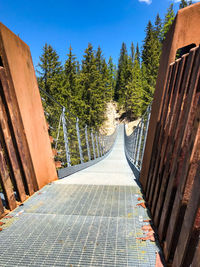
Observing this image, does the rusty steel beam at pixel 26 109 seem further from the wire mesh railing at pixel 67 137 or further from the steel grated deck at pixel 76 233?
the steel grated deck at pixel 76 233

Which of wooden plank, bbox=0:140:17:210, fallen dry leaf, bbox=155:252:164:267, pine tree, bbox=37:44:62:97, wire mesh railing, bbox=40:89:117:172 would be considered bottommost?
wire mesh railing, bbox=40:89:117:172

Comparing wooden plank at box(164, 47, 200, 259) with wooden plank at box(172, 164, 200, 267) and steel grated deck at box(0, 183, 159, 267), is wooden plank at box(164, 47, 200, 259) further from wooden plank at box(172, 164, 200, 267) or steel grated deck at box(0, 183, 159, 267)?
steel grated deck at box(0, 183, 159, 267)

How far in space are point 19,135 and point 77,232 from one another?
1.32 metres

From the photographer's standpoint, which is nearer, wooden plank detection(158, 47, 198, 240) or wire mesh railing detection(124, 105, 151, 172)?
wooden plank detection(158, 47, 198, 240)

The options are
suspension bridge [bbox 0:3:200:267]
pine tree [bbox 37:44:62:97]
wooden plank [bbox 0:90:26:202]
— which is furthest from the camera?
pine tree [bbox 37:44:62:97]

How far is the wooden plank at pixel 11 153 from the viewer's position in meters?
1.96

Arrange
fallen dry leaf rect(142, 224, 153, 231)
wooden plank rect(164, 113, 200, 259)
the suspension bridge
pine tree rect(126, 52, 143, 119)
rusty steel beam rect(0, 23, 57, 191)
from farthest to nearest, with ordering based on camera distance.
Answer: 1. pine tree rect(126, 52, 143, 119)
2. rusty steel beam rect(0, 23, 57, 191)
3. fallen dry leaf rect(142, 224, 153, 231)
4. the suspension bridge
5. wooden plank rect(164, 113, 200, 259)

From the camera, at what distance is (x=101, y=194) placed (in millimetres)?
2480

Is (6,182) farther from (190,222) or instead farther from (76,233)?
(190,222)

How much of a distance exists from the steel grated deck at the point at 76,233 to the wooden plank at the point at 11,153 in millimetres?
188

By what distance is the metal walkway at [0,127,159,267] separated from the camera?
51.4 inches

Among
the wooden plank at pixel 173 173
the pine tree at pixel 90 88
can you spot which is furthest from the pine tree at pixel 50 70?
the wooden plank at pixel 173 173

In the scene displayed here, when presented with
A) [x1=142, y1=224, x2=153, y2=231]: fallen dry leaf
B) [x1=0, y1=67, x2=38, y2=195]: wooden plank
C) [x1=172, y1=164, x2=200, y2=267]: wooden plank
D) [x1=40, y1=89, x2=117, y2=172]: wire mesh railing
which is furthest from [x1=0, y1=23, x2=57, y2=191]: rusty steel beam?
[x1=172, y1=164, x2=200, y2=267]: wooden plank

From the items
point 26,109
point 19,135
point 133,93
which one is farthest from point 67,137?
point 133,93
